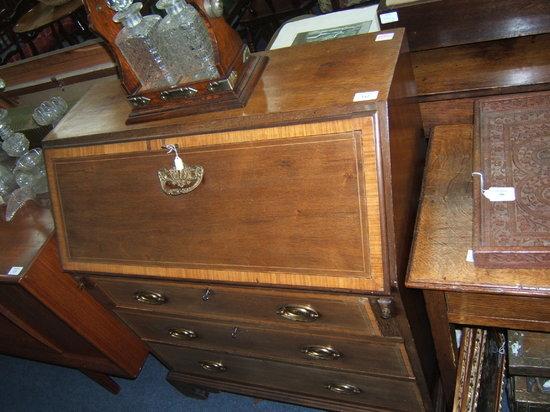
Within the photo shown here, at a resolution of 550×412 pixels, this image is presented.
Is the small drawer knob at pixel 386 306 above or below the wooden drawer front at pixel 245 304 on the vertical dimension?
above

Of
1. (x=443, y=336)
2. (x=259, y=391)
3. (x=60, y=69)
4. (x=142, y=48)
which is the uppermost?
(x=142, y=48)

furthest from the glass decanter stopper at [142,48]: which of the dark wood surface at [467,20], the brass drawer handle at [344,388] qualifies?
the brass drawer handle at [344,388]

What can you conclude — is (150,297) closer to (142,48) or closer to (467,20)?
(142,48)

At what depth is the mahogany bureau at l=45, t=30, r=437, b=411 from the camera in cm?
100

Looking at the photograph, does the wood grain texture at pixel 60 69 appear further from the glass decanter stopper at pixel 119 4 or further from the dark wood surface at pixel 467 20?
the dark wood surface at pixel 467 20

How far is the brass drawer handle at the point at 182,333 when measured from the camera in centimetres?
154

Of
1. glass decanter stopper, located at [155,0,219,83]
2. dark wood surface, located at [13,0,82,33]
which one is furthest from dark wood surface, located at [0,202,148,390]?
dark wood surface, located at [13,0,82,33]

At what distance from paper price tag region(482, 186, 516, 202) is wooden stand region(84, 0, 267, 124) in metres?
0.61

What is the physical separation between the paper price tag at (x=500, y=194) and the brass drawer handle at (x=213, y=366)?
44.7 inches

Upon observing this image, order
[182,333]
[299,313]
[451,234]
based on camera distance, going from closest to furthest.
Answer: [451,234], [299,313], [182,333]

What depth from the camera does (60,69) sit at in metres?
2.15

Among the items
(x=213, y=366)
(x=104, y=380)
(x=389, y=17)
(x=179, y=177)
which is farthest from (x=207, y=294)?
(x=104, y=380)

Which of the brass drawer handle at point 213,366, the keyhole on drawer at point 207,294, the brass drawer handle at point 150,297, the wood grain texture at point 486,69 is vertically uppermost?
the wood grain texture at point 486,69

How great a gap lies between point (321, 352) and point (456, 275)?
1.72 feet
